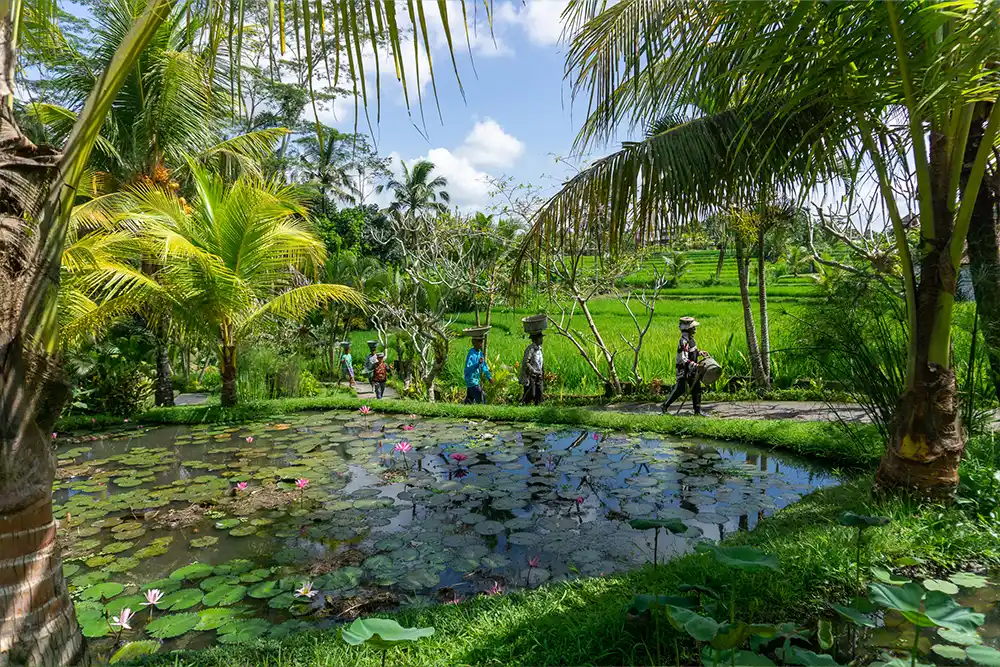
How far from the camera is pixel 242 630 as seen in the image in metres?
2.30

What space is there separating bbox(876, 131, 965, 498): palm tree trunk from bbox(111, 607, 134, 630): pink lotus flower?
3612 mm

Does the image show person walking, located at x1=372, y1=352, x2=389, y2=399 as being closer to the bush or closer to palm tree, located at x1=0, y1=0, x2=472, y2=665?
the bush

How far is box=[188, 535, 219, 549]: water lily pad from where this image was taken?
324 centimetres

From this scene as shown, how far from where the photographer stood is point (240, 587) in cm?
268

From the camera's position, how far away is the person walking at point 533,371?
7.74 metres

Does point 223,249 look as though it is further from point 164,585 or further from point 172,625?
point 172,625

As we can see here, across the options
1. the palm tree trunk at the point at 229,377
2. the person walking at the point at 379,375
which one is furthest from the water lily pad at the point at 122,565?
the person walking at the point at 379,375

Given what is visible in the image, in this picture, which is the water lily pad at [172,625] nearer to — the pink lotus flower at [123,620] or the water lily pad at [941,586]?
the pink lotus flower at [123,620]

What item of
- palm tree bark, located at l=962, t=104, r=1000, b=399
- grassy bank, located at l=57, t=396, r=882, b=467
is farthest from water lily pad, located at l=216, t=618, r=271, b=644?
palm tree bark, located at l=962, t=104, r=1000, b=399

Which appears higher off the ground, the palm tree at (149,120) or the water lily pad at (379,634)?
the palm tree at (149,120)

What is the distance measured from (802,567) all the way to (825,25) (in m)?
2.24

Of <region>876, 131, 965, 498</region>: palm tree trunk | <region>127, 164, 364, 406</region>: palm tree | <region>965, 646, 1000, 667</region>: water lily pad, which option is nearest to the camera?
<region>965, 646, 1000, 667</region>: water lily pad

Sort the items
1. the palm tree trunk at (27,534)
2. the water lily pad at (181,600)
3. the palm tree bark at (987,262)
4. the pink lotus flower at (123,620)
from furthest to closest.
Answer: the palm tree bark at (987,262), the water lily pad at (181,600), the pink lotus flower at (123,620), the palm tree trunk at (27,534)

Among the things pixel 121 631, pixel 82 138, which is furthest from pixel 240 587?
pixel 82 138
